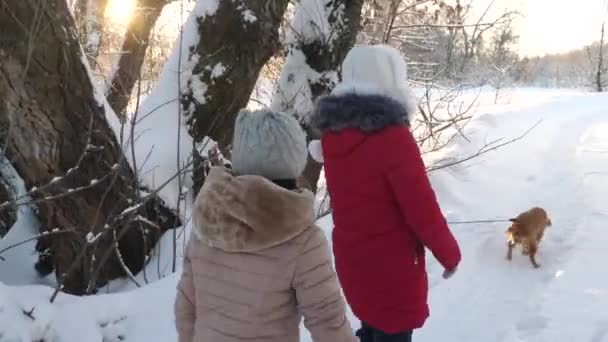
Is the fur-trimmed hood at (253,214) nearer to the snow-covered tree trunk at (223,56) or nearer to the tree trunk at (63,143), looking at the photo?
the tree trunk at (63,143)

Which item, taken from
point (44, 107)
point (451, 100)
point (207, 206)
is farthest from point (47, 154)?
point (451, 100)

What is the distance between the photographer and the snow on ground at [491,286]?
3.21 meters

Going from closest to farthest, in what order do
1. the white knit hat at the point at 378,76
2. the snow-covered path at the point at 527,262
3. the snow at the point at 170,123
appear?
the white knit hat at the point at 378,76, the snow-covered path at the point at 527,262, the snow at the point at 170,123

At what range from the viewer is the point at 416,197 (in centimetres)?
224

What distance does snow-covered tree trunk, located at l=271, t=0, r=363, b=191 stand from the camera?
5.38 meters

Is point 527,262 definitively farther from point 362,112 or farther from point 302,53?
point 362,112

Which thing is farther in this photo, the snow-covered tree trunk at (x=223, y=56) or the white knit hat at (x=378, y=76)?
the snow-covered tree trunk at (x=223, y=56)

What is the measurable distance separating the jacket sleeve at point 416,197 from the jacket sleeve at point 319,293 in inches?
19.3

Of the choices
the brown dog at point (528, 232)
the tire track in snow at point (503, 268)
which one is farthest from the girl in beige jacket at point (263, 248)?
the brown dog at point (528, 232)

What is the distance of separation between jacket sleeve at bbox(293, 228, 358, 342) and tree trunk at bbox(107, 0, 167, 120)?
16.0 ft

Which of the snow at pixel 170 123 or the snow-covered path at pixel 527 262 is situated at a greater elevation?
the snow at pixel 170 123

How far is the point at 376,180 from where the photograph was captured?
2.33 metres

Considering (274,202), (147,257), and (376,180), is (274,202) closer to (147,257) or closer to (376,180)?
(376,180)

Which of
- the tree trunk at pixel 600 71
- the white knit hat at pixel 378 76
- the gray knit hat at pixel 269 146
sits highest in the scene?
the white knit hat at pixel 378 76
